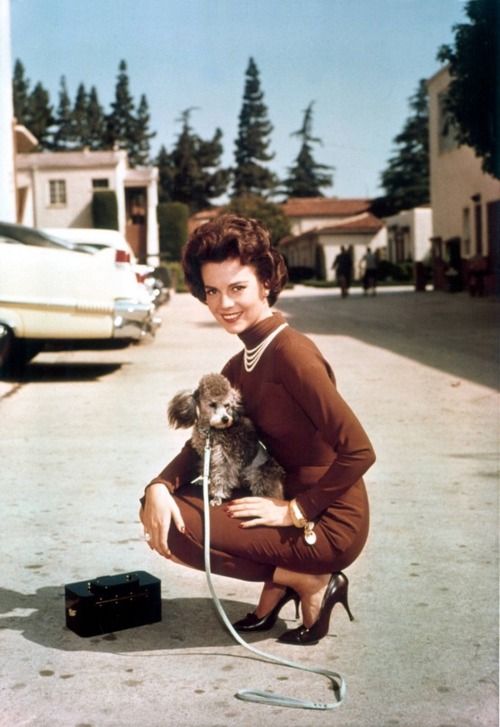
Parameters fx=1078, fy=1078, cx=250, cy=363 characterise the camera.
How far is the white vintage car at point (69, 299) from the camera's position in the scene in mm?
7539

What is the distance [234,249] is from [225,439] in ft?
1.53

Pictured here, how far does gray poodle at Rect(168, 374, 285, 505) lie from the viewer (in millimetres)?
2629

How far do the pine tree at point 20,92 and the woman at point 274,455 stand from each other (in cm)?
138

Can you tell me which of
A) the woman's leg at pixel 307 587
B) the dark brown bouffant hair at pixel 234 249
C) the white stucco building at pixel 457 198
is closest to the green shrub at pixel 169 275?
the dark brown bouffant hair at pixel 234 249

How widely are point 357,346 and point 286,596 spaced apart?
8115 millimetres

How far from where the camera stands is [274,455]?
2781 millimetres

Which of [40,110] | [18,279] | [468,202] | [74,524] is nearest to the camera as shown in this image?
[40,110]

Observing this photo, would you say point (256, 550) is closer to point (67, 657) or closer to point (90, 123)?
point (67, 657)

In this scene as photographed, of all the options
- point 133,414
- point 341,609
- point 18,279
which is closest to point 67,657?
point 341,609

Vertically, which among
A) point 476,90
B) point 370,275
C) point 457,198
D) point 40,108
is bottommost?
point 370,275

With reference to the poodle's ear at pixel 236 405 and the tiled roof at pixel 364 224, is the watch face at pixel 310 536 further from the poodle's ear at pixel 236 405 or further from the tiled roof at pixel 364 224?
the tiled roof at pixel 364 224

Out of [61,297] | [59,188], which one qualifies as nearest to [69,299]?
[61,297]

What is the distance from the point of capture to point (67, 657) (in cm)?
285

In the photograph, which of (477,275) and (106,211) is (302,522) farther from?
(106,211)
